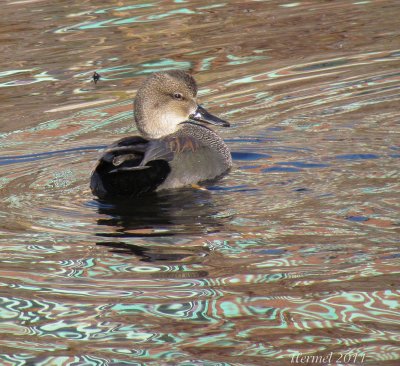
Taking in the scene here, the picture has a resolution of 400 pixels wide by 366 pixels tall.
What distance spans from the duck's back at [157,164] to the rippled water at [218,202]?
116mm

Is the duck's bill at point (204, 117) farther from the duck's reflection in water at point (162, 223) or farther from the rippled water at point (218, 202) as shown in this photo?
the duck's reflection in water at point (162, 223)

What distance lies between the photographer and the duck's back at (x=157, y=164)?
6703 mm

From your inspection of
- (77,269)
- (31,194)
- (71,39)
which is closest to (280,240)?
(77,269)

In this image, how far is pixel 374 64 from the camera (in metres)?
9.60

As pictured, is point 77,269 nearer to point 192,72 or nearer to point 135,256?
point 135,256

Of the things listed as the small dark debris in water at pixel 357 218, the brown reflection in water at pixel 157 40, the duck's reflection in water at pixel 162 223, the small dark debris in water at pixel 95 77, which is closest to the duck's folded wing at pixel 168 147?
the duck's reflection in water at pixel 162 223

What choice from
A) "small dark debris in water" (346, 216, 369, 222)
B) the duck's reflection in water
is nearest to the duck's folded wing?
the duck's reflection in water

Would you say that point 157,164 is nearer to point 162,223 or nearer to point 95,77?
point 162,223

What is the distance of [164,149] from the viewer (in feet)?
23.1

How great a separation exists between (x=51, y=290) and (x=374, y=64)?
211 inches

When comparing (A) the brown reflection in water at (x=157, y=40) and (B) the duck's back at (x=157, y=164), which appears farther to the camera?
(A) the brown reflection in water at (x=157, y=40)

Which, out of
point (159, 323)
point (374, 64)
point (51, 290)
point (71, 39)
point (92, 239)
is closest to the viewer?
point (159, 323)

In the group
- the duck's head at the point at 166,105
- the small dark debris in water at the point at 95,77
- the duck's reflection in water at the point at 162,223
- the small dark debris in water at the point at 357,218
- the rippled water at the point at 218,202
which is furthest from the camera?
the small dark debris in water at the point at 95,77

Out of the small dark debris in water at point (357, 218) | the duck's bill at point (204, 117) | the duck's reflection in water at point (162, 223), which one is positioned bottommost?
the duck's reflection in water at point (162, 223)
